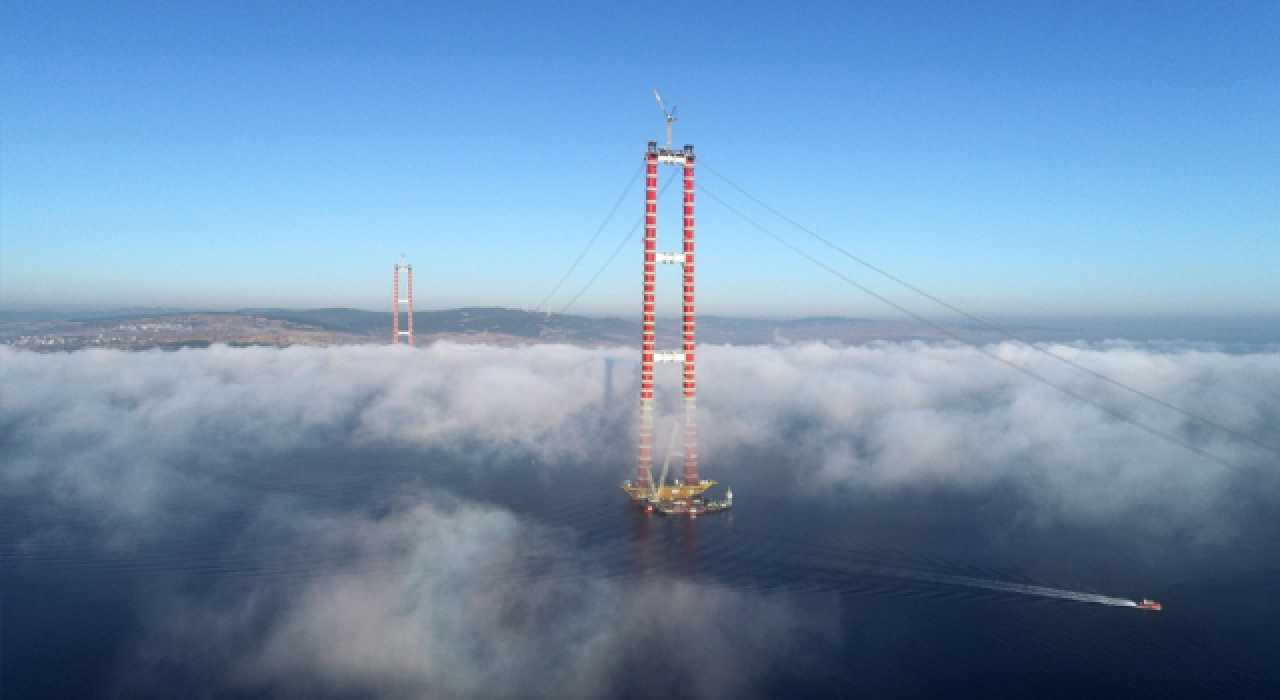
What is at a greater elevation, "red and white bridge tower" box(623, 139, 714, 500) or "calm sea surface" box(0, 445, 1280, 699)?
"red and white bridge tower" box(623, 139, 714, 500)

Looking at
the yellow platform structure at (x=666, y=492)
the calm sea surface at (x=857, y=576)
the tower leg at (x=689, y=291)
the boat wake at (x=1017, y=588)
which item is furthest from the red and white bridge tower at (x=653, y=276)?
the boat wake at (x=1017, y=588)

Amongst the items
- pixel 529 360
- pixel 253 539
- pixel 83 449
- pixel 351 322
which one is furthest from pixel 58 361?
pixel 253 539

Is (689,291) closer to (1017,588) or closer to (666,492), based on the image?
(666,492)

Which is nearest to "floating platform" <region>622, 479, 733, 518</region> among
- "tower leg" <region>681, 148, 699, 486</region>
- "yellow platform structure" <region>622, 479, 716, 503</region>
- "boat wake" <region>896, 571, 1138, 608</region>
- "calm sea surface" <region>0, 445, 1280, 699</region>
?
"yellow platform structure" <region>622, 479, 716, 503</region>

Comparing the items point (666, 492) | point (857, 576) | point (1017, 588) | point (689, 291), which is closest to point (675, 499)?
point (666, 492)

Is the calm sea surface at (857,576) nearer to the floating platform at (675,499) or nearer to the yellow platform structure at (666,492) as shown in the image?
the floating platform at (675,499)

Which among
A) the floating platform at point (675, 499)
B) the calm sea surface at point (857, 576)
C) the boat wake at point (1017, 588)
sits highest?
the floating platform at point (675, 499)

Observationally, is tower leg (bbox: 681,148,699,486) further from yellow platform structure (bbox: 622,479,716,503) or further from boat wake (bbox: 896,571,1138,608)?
boat wake (bbox: 896,571,1138,608)

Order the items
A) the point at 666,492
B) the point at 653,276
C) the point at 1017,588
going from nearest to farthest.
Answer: the point at 1017,588, the point at 653,276, the point at 666,492
